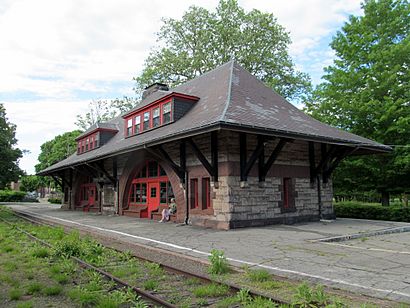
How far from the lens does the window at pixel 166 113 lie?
15133 mm

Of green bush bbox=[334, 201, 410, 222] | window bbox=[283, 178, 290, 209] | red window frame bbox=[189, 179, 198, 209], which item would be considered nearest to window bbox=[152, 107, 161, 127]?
red window frame bbox=[189, 179, 198, 209]

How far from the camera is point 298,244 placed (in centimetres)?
845

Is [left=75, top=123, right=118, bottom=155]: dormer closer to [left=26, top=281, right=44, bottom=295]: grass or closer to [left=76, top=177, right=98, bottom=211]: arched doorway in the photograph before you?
[left=76, top=177, right=98, bottom=211]: arched doorway

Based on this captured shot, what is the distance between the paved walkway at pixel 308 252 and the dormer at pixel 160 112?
16.4 ft

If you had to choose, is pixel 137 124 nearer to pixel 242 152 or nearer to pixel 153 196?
pixel 153 196

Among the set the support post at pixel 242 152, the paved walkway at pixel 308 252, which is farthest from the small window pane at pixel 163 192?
the support post at pixel 242 152

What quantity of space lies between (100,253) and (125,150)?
6753 mm

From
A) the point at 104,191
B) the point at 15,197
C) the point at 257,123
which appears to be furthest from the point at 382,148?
the point at 15,197

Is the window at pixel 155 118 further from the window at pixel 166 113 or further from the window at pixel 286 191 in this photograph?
the window at pixel 286 191

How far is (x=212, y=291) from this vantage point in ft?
16.1

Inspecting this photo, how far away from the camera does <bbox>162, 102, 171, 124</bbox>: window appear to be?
15133 mm

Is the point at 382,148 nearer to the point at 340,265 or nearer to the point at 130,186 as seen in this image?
the point at 340,265

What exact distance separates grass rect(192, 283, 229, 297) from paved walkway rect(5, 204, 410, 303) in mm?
1182

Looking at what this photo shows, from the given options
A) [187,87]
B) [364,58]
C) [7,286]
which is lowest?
[7,286]
